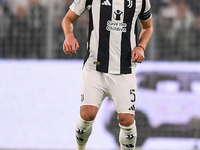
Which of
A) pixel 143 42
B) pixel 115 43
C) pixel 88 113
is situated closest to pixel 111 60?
pixel 115 43

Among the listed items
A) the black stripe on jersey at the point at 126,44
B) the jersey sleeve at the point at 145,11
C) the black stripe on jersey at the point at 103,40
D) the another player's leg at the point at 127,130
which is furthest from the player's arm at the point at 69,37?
the another player's leg at the point at 127,130

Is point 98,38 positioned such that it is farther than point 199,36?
No

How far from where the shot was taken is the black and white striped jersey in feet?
13.6

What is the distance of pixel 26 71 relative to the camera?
6.79 m

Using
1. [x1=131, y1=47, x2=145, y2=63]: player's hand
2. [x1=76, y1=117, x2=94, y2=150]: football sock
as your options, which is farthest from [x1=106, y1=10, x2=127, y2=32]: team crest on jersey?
[x1=76, y1=117, x2=94, y2=150]: football sock

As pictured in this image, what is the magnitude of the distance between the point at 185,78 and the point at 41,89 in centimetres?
222

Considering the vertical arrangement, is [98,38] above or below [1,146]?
above

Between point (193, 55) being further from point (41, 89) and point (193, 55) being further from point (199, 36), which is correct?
point (41, 89)

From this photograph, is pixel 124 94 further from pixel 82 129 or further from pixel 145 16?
pixel 145 16

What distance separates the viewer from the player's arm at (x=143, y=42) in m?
4.10

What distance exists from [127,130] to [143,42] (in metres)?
0.88

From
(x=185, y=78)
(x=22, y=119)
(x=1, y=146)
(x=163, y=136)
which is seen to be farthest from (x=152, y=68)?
(x=1, y=146)

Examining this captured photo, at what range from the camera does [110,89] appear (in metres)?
4.17

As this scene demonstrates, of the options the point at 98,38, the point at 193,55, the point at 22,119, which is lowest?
the point at 22,119
